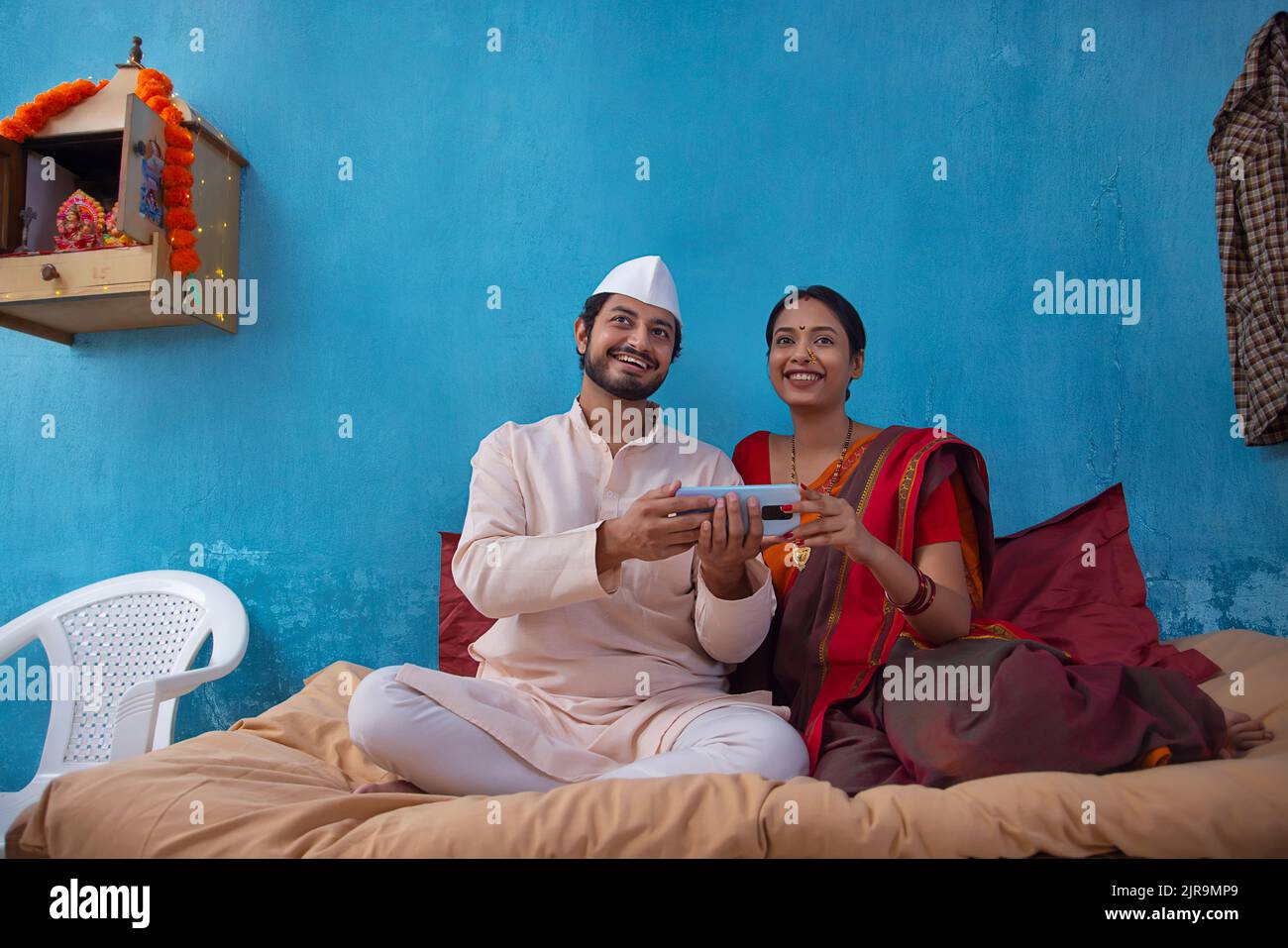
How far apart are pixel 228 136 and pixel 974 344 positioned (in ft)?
8.15

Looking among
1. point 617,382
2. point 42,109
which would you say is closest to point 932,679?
point 617,382

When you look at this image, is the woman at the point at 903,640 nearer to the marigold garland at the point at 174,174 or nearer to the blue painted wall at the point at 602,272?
the blue painted wall at the point at 602,272

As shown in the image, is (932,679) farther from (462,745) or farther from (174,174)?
(174,174)

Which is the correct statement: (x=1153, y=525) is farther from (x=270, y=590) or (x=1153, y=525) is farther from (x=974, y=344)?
(x=270, y=590)

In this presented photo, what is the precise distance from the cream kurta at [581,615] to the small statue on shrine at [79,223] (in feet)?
4.77

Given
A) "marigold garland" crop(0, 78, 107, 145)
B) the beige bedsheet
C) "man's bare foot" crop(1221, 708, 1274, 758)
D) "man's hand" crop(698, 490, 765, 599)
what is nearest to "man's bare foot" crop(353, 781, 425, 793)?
the beige bedsheet

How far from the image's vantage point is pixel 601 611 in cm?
198

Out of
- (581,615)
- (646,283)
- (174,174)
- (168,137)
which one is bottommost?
(581,615)

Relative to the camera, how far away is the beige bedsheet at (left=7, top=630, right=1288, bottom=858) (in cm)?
129

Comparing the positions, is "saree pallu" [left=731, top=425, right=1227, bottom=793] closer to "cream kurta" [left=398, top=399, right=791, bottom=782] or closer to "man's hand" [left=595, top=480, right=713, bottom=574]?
"cream kurta" [left=398, top=399, right=791, bottom=782]

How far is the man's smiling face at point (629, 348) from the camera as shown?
2127 mm

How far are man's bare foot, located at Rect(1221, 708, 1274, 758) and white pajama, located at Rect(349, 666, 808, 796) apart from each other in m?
0.83

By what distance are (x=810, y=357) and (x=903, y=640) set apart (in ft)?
2.44
